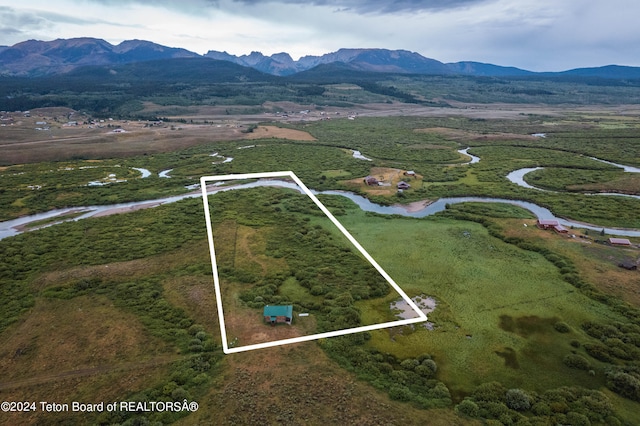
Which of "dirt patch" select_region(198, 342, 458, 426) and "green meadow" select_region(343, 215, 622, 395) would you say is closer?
"dirt patch" select_region(198, 342, 458, 426)

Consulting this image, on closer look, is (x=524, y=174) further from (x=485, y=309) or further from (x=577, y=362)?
(x=577, y=362)

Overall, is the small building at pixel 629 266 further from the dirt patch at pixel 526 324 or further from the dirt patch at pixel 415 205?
the dirt patch at pixel 415 205

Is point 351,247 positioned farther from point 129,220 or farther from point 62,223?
point 62,223

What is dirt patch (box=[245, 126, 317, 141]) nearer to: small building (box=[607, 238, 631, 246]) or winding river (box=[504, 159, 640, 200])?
winding river (box=[504, 159, 640, 200])

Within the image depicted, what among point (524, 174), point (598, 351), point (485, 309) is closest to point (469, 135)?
point (524, 174)

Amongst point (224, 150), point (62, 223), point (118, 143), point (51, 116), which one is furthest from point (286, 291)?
point (51, 116)

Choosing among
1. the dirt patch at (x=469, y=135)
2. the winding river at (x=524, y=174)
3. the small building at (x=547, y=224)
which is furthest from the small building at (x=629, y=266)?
the dirt patch at (x=469, y=135)

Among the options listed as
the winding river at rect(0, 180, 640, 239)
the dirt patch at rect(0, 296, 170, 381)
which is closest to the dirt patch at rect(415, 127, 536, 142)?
the winding river at rect(0, 180, 640, 239)
